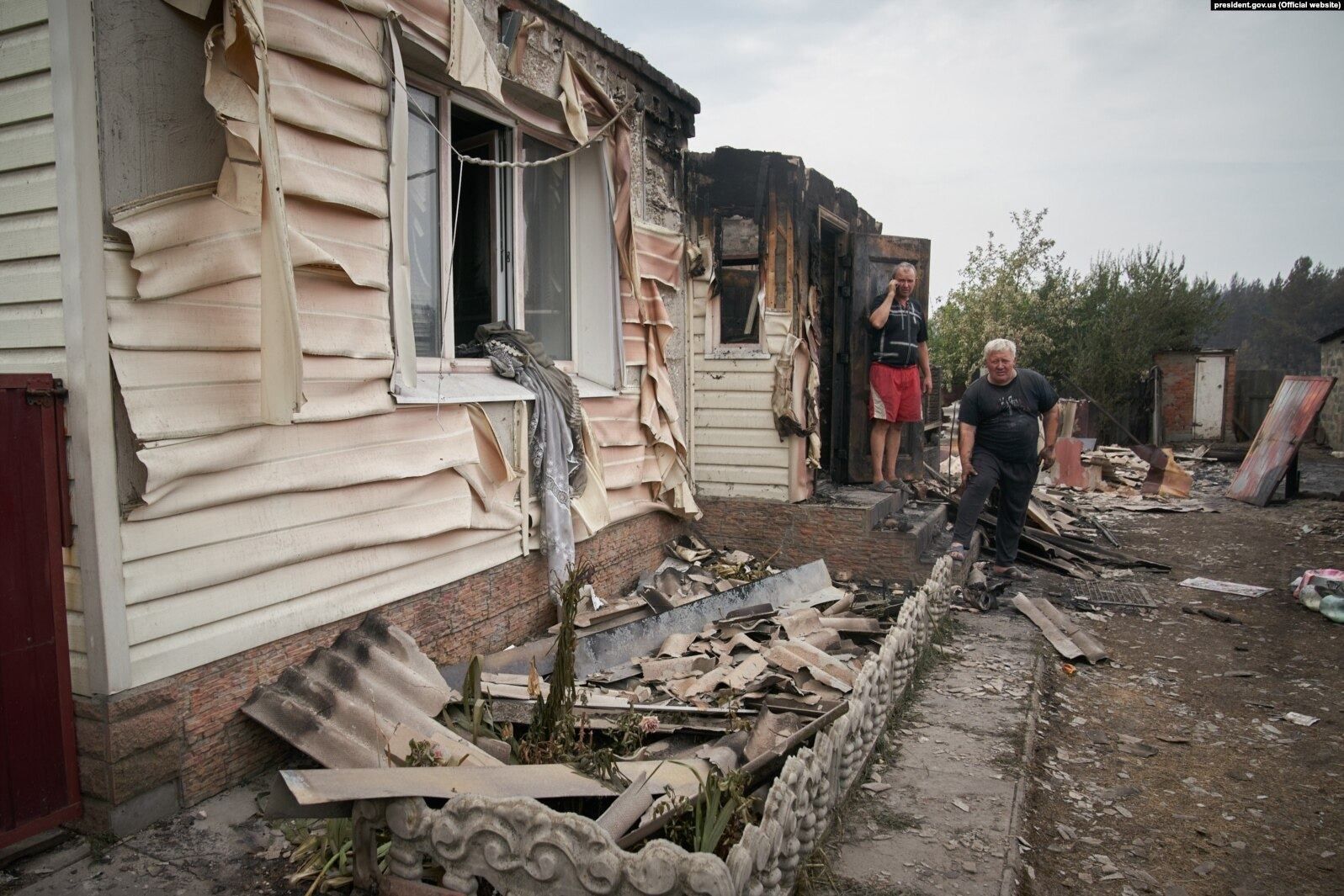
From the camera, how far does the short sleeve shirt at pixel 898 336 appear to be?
26.5 ft

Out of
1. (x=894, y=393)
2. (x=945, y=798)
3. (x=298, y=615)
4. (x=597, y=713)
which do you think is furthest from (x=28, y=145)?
(x=894, y=393)

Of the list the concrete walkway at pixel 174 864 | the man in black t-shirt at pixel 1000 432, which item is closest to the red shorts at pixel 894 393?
the man in black t-shirt at pixel 1000 432

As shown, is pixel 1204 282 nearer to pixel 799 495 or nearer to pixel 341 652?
pixel 799 495

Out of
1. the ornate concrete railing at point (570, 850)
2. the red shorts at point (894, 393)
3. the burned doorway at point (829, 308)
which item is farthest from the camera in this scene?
the burned doorway at point (829, 308)

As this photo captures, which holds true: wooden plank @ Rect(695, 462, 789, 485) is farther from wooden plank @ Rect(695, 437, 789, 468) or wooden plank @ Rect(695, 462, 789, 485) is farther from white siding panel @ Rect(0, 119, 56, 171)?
white siding panel @ Rect(0, 119, 56, 171)

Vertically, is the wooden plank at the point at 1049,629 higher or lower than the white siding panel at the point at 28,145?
lower

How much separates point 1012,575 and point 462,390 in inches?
221

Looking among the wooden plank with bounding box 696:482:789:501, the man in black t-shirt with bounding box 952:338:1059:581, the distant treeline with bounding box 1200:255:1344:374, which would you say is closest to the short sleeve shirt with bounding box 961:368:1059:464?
the man in black t-shirt with bounding box 952:338:1059:581

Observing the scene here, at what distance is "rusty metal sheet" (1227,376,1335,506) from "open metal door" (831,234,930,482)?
731cm

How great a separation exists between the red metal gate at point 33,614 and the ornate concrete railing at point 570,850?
1.17 m

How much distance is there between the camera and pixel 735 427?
7.86 metres

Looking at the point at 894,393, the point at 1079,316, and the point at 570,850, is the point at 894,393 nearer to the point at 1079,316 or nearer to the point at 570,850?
the point at 570,850

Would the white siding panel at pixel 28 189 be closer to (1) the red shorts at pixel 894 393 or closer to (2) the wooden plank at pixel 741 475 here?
(2) the wooden plank at pixel 741 475

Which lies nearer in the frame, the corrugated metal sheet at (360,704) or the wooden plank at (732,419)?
the corrugated metal sheet at (360,704)
